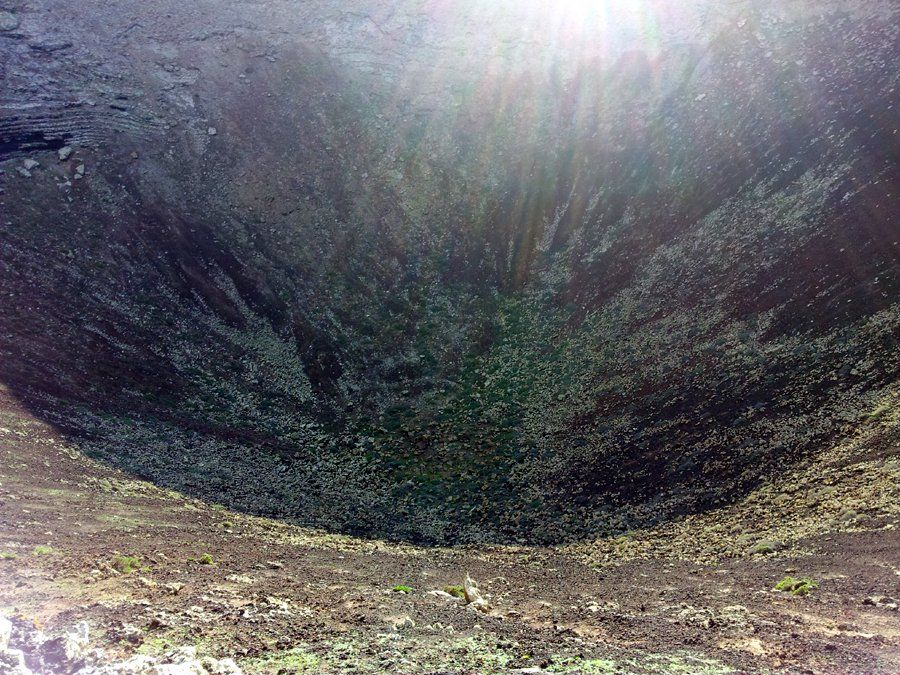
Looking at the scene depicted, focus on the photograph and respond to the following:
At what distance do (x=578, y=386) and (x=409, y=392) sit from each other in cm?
958

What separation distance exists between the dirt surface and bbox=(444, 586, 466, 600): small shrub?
1.49ft

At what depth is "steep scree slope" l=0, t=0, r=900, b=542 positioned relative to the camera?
82.8 feet

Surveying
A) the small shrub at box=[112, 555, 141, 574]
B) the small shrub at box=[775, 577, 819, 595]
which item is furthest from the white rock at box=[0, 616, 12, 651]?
the small shrub at box=[775, 577, 819, 595]

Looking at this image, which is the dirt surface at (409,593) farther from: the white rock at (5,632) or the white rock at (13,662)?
the white rock at (13,662)

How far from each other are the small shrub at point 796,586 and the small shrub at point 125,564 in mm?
16817

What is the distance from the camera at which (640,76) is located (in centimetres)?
4075

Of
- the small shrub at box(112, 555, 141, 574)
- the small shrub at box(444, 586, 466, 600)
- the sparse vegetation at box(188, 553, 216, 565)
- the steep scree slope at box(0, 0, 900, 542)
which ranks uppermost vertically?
the steep scree slope at box(0, 0, 900, 542)

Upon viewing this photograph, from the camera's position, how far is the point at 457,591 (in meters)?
15.9

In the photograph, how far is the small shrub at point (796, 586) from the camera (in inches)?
564

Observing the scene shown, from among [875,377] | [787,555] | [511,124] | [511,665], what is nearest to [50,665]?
[511,665]

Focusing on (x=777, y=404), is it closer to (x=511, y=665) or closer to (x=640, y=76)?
(x=511, y=665)

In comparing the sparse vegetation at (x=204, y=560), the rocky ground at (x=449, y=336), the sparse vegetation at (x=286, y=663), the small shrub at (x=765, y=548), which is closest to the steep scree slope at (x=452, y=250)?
the rocky ground at (x=449, y=336)

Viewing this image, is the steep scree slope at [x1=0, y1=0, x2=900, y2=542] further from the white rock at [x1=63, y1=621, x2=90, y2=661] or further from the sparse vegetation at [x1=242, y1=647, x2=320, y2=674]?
the white rock at [x1=63, y1=621, x2=90, y2=661]

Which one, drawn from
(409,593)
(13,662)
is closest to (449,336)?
(409,593)
